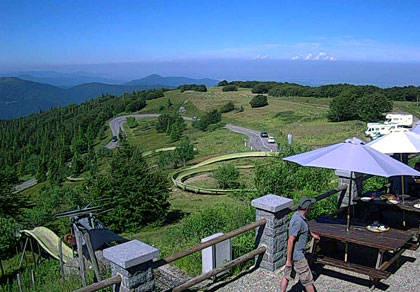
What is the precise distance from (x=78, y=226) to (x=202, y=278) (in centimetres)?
279

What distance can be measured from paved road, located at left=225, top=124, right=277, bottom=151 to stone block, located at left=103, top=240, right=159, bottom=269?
134ft

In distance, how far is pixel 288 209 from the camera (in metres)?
7.00

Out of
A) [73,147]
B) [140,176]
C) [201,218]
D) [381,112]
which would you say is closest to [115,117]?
[73,147]

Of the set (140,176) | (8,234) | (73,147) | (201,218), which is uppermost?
(201,218)

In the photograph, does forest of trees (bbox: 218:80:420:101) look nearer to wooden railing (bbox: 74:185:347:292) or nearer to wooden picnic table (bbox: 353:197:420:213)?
wooden picnic table (bbox: 353:197:420:213)

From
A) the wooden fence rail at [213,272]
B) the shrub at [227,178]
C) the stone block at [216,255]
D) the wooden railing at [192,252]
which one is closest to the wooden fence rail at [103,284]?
the wooden railing at [192,252]

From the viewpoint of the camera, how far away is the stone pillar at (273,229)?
679 cm

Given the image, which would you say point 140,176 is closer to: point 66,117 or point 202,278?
point 202,278

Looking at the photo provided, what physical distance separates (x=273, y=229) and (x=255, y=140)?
46.4m

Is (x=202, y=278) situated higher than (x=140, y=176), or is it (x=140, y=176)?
(x=202, y=278)

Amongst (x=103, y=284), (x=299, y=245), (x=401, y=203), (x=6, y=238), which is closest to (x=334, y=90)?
(x=6, y=238)

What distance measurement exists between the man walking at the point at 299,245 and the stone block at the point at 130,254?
6.12 ft

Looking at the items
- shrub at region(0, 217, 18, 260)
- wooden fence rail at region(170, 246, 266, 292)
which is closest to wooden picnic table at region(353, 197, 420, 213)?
wooden fence rail at region(170, 246, 266, 292)

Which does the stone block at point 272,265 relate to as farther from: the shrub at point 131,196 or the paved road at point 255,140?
the paved road at point 255,140
